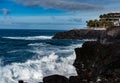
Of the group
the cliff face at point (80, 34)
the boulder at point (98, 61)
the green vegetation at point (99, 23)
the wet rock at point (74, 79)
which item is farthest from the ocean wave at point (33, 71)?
the green vegetation at point (99, 23)

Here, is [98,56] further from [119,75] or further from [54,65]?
[54,65]

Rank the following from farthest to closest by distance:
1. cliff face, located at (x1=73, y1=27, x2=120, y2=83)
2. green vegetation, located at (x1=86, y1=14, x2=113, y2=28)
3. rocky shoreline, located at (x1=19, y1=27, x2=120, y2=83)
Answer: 1. green vegetation, located at (x1=86, y1=14, x2=113, y2=28)
2. cliff face, located at (x1=73, y1=27, x2=120, y2=83)
3. rocky shoreline, located at (x1=19, y1=27, x2=120, y2=83)

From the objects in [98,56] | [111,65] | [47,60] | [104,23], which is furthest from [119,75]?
[104,23]

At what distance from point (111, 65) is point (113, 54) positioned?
2.11 ft

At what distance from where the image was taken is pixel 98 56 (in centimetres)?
2403

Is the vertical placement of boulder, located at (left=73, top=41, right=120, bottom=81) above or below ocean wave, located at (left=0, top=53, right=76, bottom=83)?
above

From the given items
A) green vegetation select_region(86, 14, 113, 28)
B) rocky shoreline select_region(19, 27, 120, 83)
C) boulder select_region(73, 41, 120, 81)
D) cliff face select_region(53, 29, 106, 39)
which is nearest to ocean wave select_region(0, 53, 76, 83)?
boulder select_region(73, 41, 120, 81)

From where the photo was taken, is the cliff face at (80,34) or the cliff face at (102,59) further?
the cliff face at (80,34)

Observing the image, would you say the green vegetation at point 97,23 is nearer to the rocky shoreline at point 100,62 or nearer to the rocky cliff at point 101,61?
the rocky cliff at point 101,61

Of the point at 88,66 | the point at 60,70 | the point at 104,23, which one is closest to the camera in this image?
the point at 88,66

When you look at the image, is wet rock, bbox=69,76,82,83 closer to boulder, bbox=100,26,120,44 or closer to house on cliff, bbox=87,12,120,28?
boulder, bbox=100,26,120,44

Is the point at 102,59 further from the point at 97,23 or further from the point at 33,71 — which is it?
the point at 97,23

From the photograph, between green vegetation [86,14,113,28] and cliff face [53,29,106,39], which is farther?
green vegetation [86,14,113,28]

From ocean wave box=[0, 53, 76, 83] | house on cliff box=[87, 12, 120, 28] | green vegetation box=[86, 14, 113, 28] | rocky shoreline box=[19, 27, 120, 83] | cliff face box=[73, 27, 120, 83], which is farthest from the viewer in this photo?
house on cliff box=[87, 12, 120, 28]
